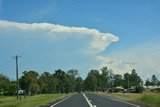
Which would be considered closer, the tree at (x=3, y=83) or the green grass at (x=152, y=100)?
the green grass at (x=152, y=100)

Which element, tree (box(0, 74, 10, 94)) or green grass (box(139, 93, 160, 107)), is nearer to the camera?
green grass (box(139, 93, 160, 107))

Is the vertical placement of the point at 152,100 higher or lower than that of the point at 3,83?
lower

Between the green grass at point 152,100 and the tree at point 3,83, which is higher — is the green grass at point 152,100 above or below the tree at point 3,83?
below

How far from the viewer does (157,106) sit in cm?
3222

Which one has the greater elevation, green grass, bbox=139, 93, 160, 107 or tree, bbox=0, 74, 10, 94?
tree, bbox=0, 74, 10, 94

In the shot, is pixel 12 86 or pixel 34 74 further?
pixel 12 86

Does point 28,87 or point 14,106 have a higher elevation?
point 28,87

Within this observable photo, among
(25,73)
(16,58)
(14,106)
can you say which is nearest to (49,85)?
(25,73)

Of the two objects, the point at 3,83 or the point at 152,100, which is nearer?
the point at 152,100

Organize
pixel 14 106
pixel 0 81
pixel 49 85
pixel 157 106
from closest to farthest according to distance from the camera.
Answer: pixel 157 106, pixel 14 106, pixel 0 81, pixel 49 85

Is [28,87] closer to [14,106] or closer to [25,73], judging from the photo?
[25,73]

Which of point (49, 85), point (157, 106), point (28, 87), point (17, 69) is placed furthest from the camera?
point (49, 85)

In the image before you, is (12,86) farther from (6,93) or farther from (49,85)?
(49,85)

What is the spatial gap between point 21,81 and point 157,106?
11132cm
